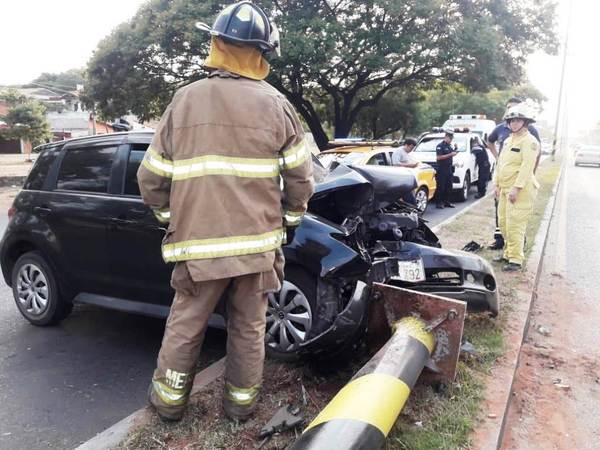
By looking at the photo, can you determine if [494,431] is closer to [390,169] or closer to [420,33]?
[390,169]

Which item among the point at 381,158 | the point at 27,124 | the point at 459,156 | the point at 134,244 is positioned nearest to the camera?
the point at 134,244

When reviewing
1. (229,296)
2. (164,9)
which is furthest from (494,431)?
(164,9)

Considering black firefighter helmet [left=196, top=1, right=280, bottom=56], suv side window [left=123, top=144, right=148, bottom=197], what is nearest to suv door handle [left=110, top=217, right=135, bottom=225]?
suv side window [left=123, top=144, right=148, bottom=197]

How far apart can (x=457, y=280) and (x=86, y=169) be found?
10.2 feet

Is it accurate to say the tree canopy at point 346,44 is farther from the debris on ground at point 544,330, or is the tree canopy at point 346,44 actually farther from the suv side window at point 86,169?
the debris on ground at point 544,330

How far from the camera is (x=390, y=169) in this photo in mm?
3898

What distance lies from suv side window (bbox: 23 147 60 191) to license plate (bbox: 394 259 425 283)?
10.1 ft

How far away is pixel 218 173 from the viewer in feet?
7.86

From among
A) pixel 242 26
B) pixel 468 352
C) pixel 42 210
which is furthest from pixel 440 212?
pixel 242 26

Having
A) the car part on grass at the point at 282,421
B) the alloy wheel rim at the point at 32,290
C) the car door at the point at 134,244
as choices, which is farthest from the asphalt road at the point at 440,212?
the car part on grass at the point at 282,421

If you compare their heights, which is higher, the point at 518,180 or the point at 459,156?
the point at 518,180

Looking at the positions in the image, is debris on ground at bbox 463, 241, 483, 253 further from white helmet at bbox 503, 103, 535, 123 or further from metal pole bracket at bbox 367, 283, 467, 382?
metal pole bracket at bbox 367, 283, 467, 382

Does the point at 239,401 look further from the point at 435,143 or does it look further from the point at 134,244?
the point at 435,143

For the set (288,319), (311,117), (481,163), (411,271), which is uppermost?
(311,117)
